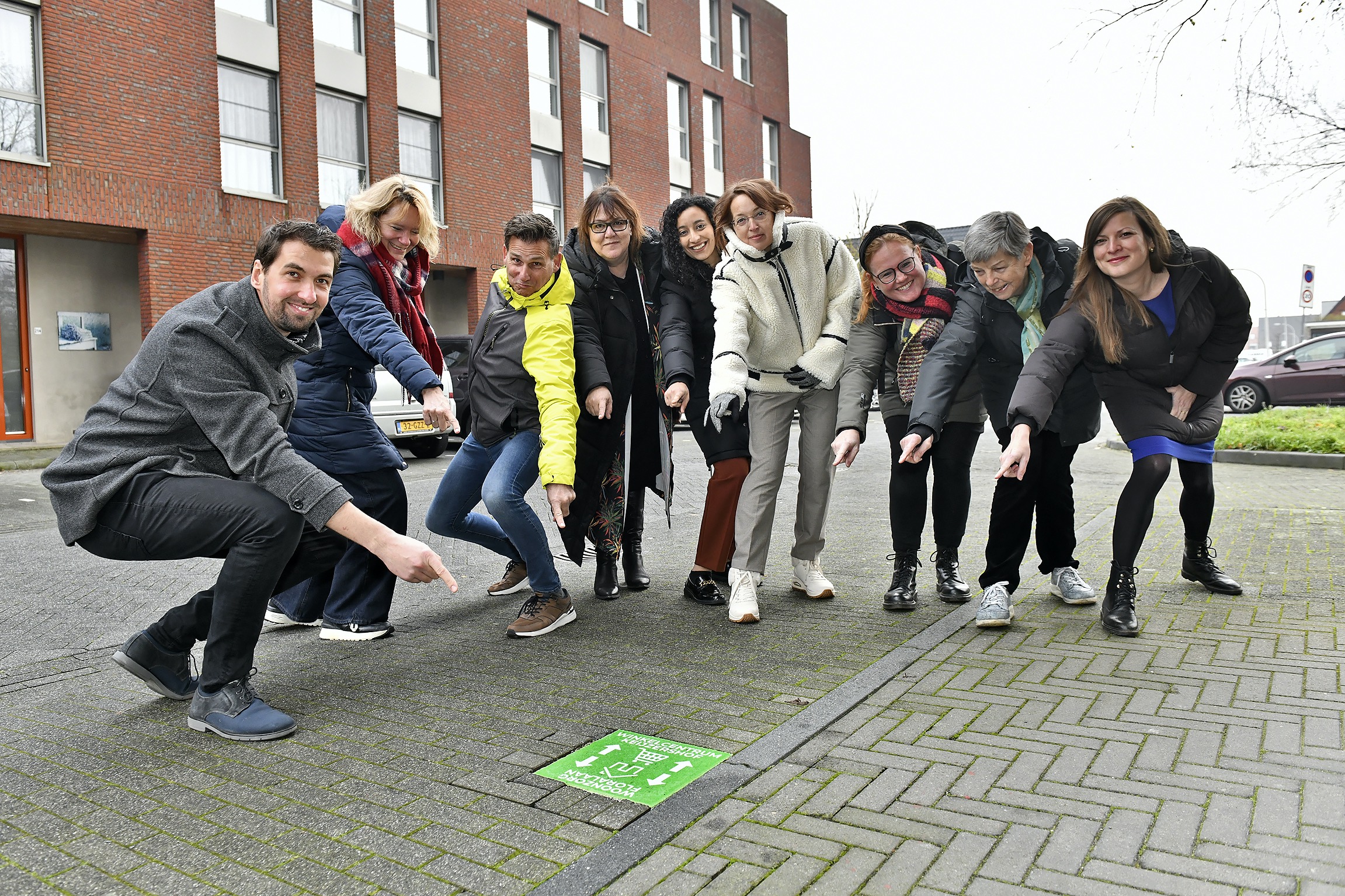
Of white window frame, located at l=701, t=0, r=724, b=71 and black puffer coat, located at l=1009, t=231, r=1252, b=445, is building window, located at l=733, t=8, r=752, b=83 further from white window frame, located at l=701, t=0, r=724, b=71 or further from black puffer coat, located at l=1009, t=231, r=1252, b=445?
black puffer coat, located at l=1009, t=231, r=1252, b=445

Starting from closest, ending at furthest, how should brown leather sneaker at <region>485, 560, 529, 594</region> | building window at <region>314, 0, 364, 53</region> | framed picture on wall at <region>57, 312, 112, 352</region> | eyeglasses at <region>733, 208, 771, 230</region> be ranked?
eyeglasses at <region>733, 208, 771, 230</region> < brown leather sneaker at <region>485, 560, 529, 594</region> < framed picture on wall at <region>57, 312, 112, 352</region> < building window at <region>314, 0, 364, 53</region>

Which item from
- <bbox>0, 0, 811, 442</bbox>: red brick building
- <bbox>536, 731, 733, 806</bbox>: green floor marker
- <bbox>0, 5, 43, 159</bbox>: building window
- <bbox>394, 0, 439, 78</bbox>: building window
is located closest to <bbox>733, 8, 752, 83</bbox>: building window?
<bbox>0, 0, 811, 442</bbox>: red brick building

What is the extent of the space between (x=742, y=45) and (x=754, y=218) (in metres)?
31.4

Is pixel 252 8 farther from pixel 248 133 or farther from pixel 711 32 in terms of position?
pixel 711 32

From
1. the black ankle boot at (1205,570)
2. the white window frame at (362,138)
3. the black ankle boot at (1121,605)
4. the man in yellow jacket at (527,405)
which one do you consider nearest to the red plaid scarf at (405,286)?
the man in yellow jacket at (527,405)

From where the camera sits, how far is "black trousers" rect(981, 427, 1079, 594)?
15.8 ft

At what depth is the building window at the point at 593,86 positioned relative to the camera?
27047 mm

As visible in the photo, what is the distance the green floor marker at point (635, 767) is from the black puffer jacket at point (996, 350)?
2129 millimetres

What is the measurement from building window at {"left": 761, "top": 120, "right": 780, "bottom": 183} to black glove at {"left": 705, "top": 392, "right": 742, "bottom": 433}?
103 feet

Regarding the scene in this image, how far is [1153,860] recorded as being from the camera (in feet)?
7.86

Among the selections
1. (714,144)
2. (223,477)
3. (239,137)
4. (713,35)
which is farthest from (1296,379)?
(223,477)

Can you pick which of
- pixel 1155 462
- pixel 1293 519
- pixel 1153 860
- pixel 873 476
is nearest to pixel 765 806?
pixel 1153 860

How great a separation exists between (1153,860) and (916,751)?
814 millimetres

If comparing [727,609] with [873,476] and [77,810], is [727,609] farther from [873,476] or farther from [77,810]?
[873,476]
